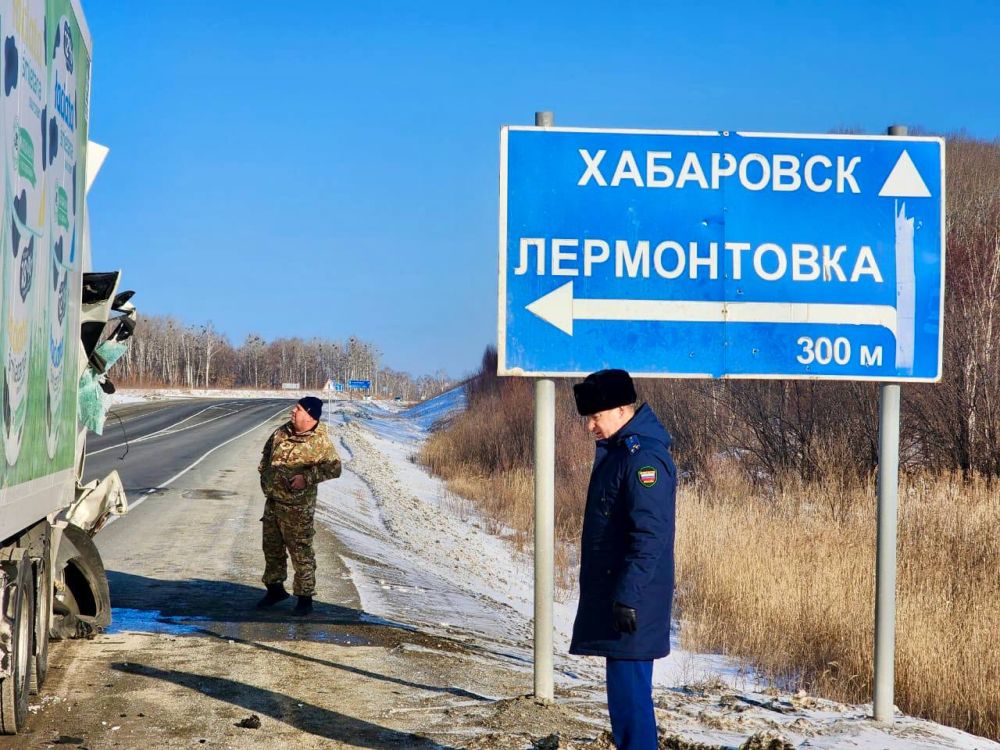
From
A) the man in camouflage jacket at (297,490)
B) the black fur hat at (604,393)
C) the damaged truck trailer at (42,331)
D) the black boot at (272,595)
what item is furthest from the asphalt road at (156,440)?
the black fur hat at (604,393)

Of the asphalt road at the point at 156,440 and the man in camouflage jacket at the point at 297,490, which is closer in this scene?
the man in camouflage jacket at the point at 297,490

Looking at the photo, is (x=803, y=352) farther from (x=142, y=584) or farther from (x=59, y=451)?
(x=142, y=584)

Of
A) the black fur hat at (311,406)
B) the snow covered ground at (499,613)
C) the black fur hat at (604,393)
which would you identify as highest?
the black fur hat at (604,393)

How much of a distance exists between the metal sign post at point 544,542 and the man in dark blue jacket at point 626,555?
139 cm

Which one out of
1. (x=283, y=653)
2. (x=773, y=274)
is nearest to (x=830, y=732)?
(x=773, y=274)

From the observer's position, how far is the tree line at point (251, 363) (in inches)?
5541

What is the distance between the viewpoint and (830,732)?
554cm

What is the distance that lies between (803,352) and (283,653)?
3935mm

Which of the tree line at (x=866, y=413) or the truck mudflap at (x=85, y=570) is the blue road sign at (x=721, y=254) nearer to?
the truck mudflap at (x=85, y=570)

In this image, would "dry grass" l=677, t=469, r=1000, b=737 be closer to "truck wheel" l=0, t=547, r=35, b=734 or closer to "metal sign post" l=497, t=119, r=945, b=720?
"metal sign post" l=497, t=119, r=945, b=720

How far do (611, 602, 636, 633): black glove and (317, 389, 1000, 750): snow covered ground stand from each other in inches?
58.6

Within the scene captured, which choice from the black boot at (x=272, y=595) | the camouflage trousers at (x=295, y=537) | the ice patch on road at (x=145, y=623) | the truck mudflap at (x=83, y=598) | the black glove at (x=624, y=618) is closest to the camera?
the black glove at (x=624, y=618)

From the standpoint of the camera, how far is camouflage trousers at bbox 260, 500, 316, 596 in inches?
331

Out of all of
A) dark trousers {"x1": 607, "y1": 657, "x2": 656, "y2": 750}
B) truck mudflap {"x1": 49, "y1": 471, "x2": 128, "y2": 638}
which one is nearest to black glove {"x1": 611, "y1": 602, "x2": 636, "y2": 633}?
dark trousers {"x1": 607, "y1": 657, "x2": 656, "y2": 750}
